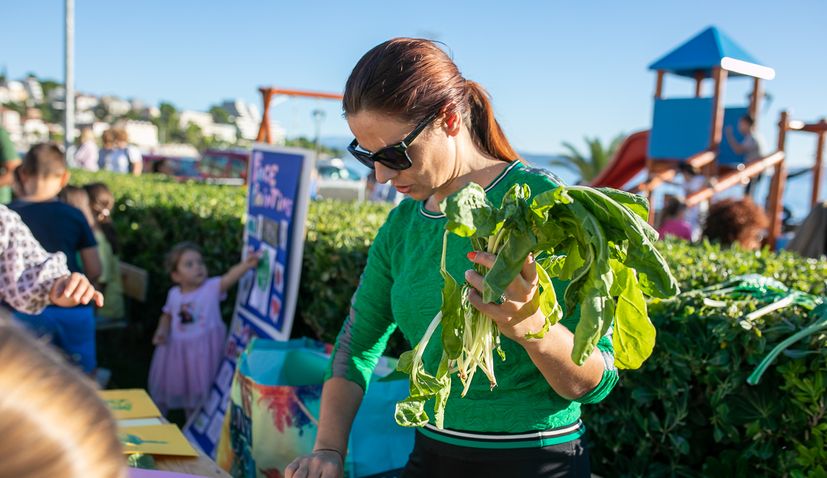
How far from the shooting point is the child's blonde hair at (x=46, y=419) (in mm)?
710

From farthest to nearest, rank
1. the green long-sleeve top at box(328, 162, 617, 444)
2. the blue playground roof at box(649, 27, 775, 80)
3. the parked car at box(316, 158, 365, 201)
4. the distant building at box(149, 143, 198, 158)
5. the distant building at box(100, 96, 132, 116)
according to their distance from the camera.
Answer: the distant building at box(100, 96, 132, 116)
the distant building at box(149, 143, 198, 158)
the parked car at box(316, 158, 365, 201)
the blue playground roof at box(649, 27, 775, 80)
the green long-sleeve top at box(328, 162, 617, 444)

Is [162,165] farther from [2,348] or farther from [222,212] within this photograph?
[2,348]

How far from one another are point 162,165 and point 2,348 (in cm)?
1644

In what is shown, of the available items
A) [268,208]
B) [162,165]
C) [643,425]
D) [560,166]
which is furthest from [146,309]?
[560,166]

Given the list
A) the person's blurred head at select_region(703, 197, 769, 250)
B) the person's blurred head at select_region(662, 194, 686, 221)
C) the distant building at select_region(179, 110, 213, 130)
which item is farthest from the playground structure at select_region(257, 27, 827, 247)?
the distant building at select_region(179, 110, 213, 130)

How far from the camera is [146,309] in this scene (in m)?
6.52

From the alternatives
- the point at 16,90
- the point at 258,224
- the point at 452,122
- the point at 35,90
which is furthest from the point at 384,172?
the point at 16,90

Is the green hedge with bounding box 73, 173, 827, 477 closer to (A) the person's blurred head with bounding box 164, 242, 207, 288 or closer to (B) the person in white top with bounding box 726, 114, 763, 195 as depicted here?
(A) the person's blurred head with bounding box 164, 242, 207, 288

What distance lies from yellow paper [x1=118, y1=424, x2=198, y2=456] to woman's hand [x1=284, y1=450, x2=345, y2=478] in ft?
2.79

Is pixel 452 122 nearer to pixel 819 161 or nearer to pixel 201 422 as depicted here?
pixel 201 422

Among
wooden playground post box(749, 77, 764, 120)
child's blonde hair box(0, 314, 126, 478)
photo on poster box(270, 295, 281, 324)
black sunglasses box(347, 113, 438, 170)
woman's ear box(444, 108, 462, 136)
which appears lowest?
photo on poster box(270, 295, 281, 324)

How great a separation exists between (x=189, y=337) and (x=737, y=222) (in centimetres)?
418

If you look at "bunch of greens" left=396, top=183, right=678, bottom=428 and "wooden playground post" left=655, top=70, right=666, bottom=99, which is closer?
"bunch of greens" left=396, top=183, right=678, bottom=428

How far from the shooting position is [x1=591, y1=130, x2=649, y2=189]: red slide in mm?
13898
